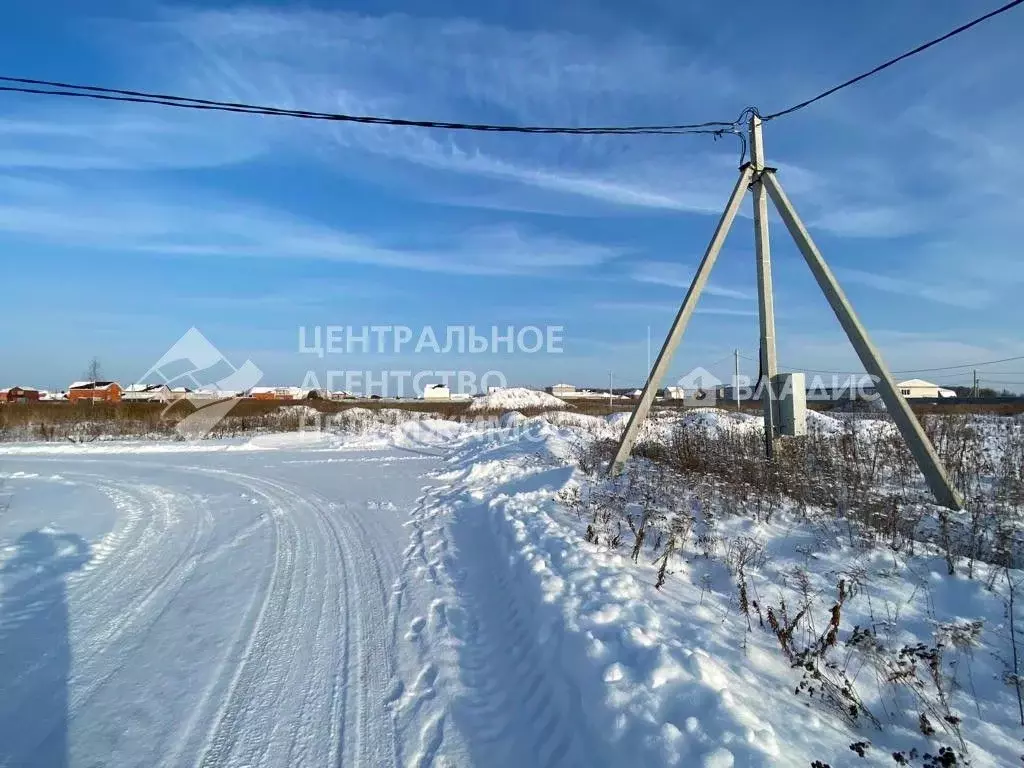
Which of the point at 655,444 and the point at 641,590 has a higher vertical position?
the point at 655,444

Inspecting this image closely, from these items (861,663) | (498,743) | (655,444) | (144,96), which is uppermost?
(144,96)

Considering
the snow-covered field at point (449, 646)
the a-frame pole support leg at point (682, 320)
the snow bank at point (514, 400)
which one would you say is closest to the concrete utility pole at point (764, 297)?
the a-frame pole support leg at point (682, 320)

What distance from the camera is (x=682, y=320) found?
911 centimetres

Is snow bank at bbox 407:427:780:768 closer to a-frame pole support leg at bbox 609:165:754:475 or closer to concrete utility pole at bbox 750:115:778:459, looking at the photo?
a-frame pole support leg at bbox 609:165:754:475

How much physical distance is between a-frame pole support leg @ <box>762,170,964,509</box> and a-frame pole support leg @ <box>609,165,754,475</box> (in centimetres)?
49

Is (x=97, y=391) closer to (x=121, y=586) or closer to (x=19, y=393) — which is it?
(x=19, y=393)

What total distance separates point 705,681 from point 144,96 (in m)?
8.04

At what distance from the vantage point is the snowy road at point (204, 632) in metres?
2.98

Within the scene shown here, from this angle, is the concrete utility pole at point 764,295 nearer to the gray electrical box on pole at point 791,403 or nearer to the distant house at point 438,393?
the gray electrical box on pole at point 791,403

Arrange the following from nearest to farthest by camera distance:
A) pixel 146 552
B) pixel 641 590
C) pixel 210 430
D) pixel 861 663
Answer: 1. pixel 861 663
2. pixel 641 590
3. pixel 146 552
4. pixel 210 430

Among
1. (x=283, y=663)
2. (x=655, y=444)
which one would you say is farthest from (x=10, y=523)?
(x=655, y=444)

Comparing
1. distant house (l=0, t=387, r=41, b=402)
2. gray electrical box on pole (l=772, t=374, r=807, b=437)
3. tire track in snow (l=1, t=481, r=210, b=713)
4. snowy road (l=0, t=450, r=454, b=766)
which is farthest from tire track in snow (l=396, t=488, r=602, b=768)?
distant house (l=0, t=387, r=41, b=402)

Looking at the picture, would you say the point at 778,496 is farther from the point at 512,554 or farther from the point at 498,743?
the point at 498,743

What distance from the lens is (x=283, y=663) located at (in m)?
3.79
